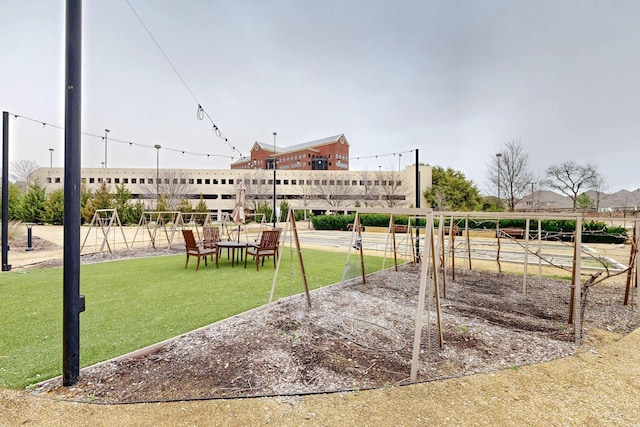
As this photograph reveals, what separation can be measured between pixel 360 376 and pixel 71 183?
10.7ft

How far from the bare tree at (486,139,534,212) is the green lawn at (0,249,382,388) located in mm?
23350

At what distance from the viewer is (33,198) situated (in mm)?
25391

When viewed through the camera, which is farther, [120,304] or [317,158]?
[317,158]

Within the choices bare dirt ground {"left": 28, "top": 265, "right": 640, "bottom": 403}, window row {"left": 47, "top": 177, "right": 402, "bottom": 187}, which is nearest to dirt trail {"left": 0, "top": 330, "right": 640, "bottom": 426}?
bare dirt ground {"left": 28, "top": 265, "right": 640, "bottom": 403}

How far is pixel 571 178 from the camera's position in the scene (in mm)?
31891

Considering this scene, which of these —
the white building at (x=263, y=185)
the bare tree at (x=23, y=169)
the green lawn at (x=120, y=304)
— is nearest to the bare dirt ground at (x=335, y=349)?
the green lawn at (x=120, y=304)

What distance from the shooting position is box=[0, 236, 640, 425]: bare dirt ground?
246 centimetres

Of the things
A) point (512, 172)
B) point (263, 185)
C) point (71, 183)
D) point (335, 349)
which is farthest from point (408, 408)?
point (263, 185)

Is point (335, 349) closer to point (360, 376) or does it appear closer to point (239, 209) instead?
point (360, 376)

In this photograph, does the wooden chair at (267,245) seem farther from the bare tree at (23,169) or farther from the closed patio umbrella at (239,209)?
the bare tree at (23,169)

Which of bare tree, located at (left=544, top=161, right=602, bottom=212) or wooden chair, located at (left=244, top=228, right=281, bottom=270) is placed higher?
bare tree, located at (left=544, top=161, right=602, bottom=212)

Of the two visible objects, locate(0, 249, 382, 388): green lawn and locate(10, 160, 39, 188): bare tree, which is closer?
locate(0, 249, 382, 388): green lawn

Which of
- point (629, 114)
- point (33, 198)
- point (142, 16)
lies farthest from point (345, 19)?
point (33, 198)

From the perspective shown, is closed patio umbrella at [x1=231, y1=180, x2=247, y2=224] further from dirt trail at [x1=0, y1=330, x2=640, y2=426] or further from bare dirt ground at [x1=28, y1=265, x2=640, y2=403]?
dirt trail at [x1=0, y1=330, x2=640, y2=426]
